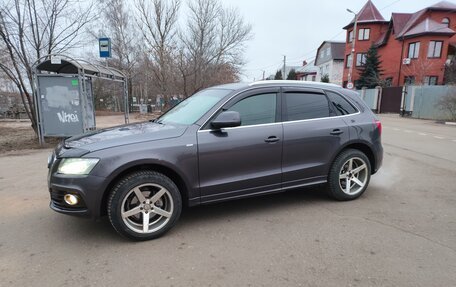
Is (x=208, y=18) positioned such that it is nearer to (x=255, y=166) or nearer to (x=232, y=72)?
(x=232, y=72)

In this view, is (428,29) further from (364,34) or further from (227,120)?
(227,120)

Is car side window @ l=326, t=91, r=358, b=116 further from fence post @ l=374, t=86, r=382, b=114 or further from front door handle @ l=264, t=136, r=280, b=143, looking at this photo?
fence post @ l=374, t=86, r=382, b=114

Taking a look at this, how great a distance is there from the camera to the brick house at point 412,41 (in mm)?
32469

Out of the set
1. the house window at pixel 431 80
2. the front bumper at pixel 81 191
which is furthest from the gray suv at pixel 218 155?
the house window at pixel 431 80

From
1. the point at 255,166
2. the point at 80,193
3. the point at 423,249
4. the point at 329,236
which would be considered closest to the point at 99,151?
the point at 80,193

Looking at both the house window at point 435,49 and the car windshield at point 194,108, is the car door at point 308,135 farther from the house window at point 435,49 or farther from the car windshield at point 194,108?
the house window at point 435,49

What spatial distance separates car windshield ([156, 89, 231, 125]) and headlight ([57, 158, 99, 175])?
3.88 feet

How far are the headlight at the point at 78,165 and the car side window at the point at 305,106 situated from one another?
96.2 inches

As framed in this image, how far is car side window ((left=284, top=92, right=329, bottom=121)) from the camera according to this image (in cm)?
430

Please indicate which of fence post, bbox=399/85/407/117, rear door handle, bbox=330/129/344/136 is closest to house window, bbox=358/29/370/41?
fence post, bbox=399/85/407/117

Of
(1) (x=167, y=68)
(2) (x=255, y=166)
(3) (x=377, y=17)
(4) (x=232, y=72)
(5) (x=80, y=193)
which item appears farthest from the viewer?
(3) (x=377, y=17)

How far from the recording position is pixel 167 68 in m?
27.8

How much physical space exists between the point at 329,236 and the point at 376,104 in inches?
1163

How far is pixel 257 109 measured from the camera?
412cm
